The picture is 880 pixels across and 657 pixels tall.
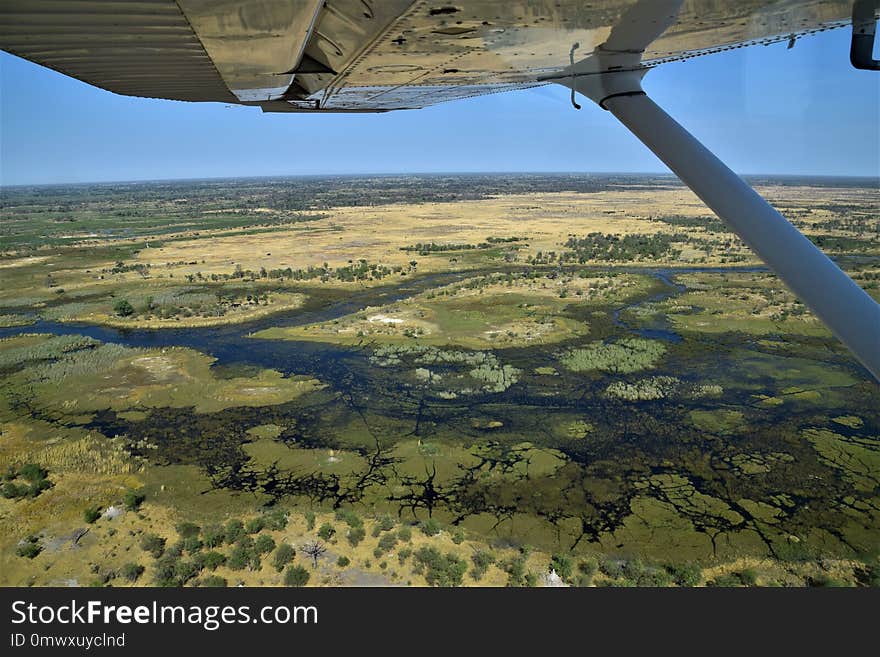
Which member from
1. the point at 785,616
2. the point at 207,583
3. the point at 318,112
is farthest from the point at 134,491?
the point at 785,616

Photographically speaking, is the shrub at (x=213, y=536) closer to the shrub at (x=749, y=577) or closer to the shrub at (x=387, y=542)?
the shrub at (x=387, y=542)

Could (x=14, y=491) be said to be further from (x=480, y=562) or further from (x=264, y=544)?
(x=480, y=562)

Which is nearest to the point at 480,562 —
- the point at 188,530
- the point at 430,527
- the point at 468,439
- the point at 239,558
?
the point at 430,527

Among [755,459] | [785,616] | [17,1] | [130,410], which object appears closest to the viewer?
[17,1]

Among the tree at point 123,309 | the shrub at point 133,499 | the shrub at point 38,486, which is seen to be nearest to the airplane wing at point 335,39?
the shrub at point 133,499

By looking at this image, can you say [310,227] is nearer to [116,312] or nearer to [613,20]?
[116,312]
